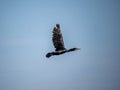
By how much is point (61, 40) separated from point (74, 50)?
303 cm

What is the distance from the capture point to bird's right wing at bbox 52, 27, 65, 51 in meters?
46.4

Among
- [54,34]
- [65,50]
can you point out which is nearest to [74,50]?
[65,50]

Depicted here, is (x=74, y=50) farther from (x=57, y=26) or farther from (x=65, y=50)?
(x=57, y=26)

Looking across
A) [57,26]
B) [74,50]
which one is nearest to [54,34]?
[57,26]

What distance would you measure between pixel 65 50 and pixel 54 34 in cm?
331

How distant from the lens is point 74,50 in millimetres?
49438

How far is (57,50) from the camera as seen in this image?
48.9m

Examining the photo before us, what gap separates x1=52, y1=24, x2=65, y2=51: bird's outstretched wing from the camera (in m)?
46.4

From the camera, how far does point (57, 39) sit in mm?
46938

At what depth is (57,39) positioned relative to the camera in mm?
46938

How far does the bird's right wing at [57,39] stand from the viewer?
152ft

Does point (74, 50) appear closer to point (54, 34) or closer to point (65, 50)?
point (65, 50)

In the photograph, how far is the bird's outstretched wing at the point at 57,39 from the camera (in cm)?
4641

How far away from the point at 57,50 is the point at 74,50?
7.37 ft
